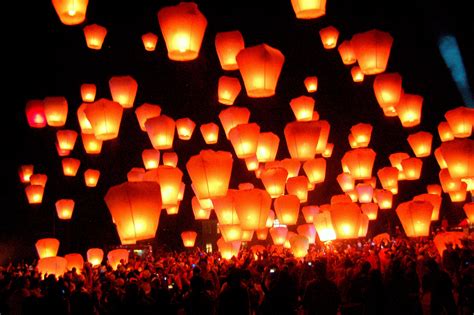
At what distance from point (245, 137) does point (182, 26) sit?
3317mm

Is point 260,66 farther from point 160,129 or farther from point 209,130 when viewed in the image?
point 209,130

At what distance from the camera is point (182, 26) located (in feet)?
25.2

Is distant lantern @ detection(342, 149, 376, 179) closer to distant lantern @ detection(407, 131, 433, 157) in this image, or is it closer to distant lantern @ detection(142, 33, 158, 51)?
distant lantern @ detection(407, 131, 433, 157)

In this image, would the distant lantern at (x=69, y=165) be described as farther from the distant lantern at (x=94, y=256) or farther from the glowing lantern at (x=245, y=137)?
the glowing lantern at (x=245, y=137)

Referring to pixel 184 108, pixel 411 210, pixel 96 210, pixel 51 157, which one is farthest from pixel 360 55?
pixel 96 210

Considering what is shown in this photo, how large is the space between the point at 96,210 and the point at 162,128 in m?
12.0

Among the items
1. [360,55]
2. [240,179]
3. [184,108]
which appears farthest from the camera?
[240,179]

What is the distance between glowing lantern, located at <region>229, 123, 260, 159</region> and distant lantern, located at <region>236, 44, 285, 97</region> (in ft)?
5.99

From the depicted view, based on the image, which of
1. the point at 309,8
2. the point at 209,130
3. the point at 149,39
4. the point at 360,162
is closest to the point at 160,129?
the point at 149,39

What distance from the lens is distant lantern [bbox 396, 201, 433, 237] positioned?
33.8ft

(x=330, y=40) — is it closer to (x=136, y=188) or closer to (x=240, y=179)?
(x=136, y=188)

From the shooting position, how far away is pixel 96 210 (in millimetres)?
21641

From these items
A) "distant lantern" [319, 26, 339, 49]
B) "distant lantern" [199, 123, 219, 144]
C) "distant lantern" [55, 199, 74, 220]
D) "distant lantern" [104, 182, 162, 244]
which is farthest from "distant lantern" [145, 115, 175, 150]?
"distant lantern" [55, 199, 74, 220]

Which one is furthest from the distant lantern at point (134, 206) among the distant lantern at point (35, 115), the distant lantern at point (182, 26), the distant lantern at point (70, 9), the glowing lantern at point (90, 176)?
the glowing lantern at point (90, 176)
